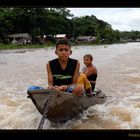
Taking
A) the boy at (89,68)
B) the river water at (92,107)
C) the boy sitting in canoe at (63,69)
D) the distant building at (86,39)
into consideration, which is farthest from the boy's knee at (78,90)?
the boy at (89,68)

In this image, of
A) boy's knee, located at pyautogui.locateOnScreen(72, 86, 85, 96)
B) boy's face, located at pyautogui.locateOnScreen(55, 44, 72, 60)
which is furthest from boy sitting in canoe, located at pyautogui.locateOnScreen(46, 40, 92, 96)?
boy's knee, located at pyautogui.locateOnScreen(72, 86, 85, 96)

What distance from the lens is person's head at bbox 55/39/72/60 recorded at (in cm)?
233

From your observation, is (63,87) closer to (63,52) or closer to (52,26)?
(63,52)

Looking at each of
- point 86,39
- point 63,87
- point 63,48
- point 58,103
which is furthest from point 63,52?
point 86,39

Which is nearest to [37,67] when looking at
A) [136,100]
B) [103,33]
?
[136,100]

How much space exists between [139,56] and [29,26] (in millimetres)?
7643

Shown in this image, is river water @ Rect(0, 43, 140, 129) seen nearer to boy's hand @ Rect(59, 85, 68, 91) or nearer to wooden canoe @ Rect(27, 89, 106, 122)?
wooden canoe @ Rect(27, 89, 106, 122)

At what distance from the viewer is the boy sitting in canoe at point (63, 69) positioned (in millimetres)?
2354

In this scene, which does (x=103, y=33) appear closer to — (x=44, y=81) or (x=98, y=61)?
(x=44, y=81)

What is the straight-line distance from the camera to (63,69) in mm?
2402

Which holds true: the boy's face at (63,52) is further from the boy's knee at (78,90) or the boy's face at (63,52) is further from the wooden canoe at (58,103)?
the boy's knee at (78,90)

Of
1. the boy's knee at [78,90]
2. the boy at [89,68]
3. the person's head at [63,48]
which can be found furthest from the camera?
the boy at [89,68]

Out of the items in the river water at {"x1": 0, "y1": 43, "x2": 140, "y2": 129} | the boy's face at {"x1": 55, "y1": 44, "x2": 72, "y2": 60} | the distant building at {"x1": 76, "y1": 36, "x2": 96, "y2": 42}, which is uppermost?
the distant building at {"x1": 76, "y1": 36, "x2": 96, "y2": 42}

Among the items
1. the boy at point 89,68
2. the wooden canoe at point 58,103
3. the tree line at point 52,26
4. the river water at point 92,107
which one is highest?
the tree line at point 52,26
